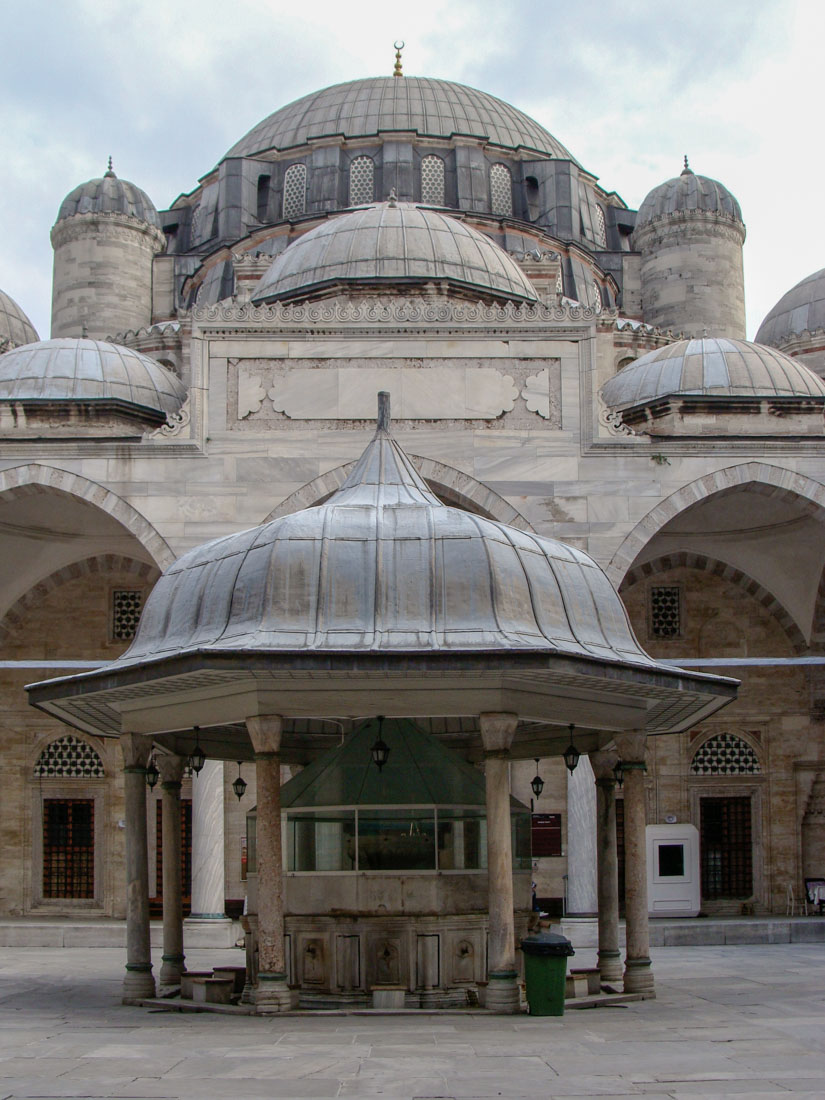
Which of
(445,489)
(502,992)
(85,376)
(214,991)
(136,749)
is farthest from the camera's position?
(85,376)

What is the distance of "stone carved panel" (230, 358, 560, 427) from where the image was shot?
15781mm

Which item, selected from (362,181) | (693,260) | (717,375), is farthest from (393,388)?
(693,260)

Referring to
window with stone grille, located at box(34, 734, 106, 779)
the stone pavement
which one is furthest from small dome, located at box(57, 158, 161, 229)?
the stone pavement

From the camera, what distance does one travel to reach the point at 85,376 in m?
17.8

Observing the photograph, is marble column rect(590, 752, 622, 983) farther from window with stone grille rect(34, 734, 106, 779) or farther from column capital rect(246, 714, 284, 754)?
window with stone grille rect(34, 734, 106, 779)

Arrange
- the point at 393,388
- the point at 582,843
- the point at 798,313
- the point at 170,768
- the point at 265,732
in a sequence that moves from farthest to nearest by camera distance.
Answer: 1. the point at 798,313
2. the point at 393,388
3. the point at 582,843
4. the point at 170,768
5. the point at 265,732

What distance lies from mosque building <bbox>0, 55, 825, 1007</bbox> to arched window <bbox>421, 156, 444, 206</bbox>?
8 centimetres

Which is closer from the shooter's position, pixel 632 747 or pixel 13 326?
pixel 632 747

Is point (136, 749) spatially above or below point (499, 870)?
above

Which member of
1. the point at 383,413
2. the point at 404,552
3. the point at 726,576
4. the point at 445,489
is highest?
the point at 445,489

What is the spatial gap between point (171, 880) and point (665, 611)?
34.1 feet

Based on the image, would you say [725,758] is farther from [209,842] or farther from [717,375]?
[209,842]

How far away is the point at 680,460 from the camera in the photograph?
1567cm

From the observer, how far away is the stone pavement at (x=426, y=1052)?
5.90m
